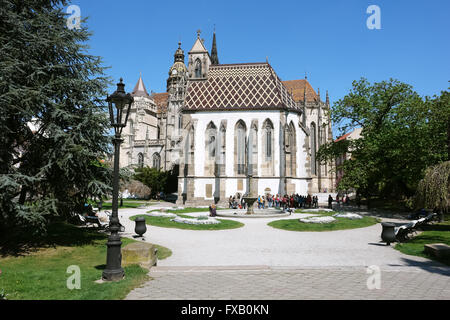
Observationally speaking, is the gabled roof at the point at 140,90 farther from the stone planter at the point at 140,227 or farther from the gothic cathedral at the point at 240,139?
the stone planter at the point at 140,227

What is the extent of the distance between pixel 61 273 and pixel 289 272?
531 centimetres

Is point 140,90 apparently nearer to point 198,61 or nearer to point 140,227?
point 198,61

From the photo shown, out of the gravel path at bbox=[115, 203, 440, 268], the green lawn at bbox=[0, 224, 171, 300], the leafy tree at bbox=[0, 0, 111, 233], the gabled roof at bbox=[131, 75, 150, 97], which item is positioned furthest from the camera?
the gabled roof at bbox=[131, 75, 150, 97]

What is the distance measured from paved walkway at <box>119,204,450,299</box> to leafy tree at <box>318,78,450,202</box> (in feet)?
41.7

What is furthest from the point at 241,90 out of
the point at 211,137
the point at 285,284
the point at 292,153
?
the point at 285,284

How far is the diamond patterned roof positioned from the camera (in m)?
35.0

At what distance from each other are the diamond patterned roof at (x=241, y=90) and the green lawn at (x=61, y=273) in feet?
86.5

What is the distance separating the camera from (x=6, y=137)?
970 cm

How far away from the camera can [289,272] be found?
22.6 ft

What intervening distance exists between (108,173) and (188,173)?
74.4 feet

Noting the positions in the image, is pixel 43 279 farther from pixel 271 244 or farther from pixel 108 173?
pixel 271 244

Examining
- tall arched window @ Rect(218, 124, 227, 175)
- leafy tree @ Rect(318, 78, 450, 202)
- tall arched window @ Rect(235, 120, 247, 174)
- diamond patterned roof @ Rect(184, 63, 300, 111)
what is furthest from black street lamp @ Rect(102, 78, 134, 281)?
diamond patterned roof @ Rect(184, 63, 300, 111)

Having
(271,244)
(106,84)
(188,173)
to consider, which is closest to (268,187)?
(188,173)

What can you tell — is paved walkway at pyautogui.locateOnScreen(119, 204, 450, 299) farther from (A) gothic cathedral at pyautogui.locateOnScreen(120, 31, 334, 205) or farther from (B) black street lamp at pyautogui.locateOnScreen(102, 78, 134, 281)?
(A) gothic cathedral at pyautogui.locateOnScreen(120, 31, 334, 205)
